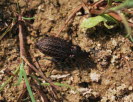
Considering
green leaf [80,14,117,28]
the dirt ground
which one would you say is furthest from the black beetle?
green leaf [80,14,117,28]

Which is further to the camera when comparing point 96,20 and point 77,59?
point 77,59

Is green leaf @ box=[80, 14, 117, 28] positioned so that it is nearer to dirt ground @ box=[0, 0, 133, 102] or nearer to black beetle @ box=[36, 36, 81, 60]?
dirt ground @ box=[0, 0, 133, 102]

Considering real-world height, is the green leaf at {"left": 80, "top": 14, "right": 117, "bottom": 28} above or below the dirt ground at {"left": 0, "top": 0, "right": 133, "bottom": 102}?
above

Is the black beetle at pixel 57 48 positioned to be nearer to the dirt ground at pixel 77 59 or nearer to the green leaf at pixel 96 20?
the dirt ground at pixel 77 59

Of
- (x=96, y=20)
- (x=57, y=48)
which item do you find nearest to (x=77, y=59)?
(x=57, y=48)

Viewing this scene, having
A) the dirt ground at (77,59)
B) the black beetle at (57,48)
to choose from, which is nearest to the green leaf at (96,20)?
the dirt ground at (77,59)

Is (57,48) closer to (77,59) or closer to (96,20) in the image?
(77,59)
